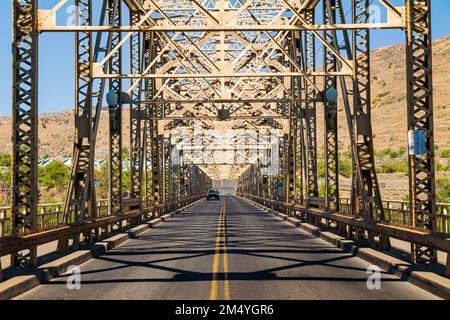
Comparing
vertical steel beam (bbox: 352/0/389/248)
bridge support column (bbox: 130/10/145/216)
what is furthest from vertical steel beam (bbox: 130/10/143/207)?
vertical steel beam (bbox: 352/0/389/248)

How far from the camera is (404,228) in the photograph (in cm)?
1497

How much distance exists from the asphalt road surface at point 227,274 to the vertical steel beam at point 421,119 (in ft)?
5.20

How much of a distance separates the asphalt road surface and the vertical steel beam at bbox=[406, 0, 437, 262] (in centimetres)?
159

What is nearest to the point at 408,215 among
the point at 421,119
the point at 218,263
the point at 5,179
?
the point at 421,119

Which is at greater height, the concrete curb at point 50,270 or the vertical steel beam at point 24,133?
the vertical steel beam at point 24,133

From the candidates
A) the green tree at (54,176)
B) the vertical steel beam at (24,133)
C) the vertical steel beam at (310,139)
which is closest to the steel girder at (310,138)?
the vertical steel beam at (310,139)

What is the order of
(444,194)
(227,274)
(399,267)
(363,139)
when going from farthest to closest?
(444,194) < (363,139) < (227,274) < (399,267)

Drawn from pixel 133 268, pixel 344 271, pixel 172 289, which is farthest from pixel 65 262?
pixel 344 271

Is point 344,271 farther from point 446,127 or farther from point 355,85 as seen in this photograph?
point 446,127

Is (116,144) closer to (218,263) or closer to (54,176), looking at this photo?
(218,263)

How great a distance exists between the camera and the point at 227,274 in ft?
46.2

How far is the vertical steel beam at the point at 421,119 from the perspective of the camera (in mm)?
14578

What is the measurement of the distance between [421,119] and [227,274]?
215 inches

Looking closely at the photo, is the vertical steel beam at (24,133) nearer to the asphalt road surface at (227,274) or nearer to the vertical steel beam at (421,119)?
the asphalt road surface at (227,274)
